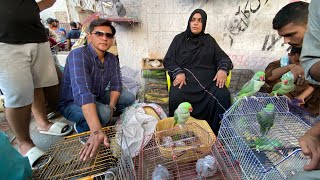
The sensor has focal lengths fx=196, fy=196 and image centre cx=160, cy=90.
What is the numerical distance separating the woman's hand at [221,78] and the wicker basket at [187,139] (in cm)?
55

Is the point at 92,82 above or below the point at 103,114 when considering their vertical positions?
above

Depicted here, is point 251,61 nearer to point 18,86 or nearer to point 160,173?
point 160,173

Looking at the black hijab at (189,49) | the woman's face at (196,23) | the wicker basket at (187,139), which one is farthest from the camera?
the black hijab at (189,49)

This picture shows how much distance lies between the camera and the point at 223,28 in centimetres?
326

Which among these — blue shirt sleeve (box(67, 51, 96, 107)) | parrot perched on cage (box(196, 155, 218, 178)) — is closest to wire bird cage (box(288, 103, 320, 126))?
parrot perched on cage (box(196, 155, 218, 178))

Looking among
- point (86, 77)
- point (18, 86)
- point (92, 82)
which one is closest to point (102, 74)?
point (92, 82)

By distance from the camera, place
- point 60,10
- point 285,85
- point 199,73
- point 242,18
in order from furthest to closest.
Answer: point 60,10 → point 242,18 → point 199,73 → point 285,85

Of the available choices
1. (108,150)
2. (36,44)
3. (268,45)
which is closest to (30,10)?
→ (36,44)

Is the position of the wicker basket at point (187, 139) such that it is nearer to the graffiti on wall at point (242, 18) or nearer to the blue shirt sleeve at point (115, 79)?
the blue shirt sleeve at point (115, 79)

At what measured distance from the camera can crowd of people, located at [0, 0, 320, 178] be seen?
1558 millimetres

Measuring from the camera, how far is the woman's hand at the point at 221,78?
7.86 feet

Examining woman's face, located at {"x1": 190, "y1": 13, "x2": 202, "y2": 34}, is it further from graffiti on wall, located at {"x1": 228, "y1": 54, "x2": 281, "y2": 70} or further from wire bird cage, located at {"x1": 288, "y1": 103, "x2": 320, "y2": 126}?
wire bird cage, located at {"x1": 288, "y1": 103, "x2": 320, "y2": 126}

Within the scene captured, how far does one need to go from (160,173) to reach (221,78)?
1.38 m

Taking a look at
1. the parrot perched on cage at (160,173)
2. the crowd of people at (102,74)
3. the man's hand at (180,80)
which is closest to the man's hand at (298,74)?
the crowd of people at (102,74)
